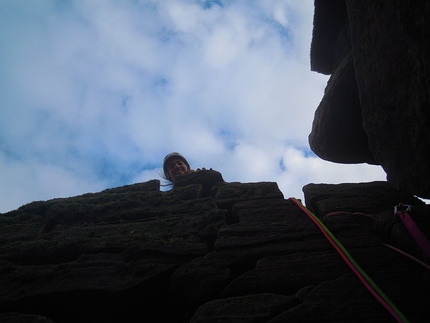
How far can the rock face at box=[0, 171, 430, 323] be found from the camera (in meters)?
2.08

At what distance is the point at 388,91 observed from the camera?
2.22 metres

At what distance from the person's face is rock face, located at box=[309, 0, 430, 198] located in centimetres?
460

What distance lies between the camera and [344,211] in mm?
3273

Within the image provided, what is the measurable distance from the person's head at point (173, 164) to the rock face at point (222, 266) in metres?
3.76

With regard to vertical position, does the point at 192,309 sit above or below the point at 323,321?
above

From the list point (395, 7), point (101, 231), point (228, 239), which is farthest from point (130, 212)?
point (395, 7)

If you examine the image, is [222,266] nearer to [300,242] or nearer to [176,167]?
[300,242]

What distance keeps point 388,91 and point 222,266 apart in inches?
67.6

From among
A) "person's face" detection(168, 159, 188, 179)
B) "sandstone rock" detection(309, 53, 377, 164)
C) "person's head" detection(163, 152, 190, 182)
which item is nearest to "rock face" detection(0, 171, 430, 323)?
"sandstone rock" detection(309, 53, 377, 164)

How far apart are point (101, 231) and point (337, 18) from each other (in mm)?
3314

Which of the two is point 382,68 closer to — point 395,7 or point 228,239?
point 395,7

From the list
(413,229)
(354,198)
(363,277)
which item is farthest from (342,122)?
(363,277)

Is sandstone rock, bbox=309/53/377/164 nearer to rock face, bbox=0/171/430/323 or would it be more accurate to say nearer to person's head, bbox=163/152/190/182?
rock face, bbox=0/171/430/323

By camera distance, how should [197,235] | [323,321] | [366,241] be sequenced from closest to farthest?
1. [323,321]
2. [366,241]
3. [197,235]
